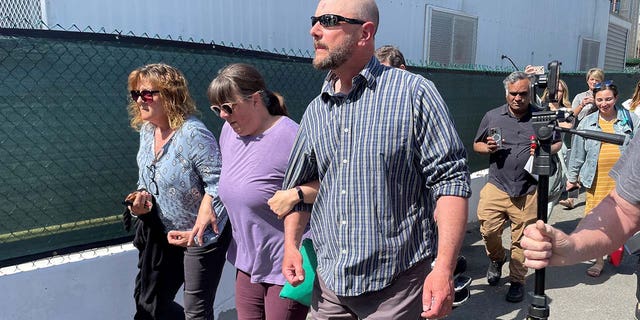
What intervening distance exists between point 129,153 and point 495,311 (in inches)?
128

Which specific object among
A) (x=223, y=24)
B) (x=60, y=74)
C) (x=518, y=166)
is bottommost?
(x=518, y=166)

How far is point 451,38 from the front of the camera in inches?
342

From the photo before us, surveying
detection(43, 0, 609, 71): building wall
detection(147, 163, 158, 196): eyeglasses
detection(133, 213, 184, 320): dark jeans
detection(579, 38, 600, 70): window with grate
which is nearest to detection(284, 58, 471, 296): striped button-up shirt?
detection(147, 163, 158, 196): eyeglasses

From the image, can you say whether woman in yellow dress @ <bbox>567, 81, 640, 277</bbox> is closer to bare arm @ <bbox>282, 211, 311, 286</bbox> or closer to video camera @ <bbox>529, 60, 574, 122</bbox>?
video camera @ <bbox>529, 60, 574, 122</bbox>

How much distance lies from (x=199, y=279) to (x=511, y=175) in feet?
9.70

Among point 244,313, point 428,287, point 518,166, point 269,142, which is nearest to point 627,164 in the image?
point 428,287

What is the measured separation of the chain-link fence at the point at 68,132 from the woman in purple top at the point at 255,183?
4.35 feet

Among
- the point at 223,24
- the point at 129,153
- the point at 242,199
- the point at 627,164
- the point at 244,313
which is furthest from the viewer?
the point at 223,24

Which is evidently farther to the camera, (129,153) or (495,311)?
(495,311)

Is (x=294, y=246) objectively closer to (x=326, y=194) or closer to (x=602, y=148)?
(x=326, y=194)

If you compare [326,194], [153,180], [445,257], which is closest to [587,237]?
[445,257]

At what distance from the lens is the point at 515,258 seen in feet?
14.8

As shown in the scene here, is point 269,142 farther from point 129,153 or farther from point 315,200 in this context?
point 129,153

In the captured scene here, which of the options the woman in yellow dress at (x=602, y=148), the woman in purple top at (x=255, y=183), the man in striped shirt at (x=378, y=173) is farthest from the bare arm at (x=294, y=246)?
the woman in yellow dress at (x=602, y=148)
